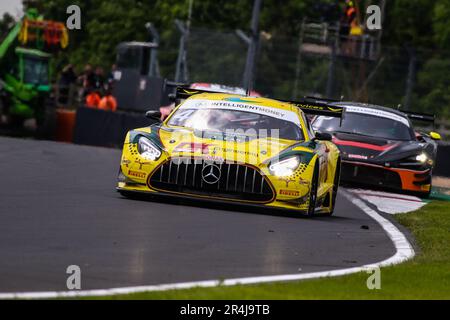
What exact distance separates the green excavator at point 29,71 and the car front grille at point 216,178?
77.5 feet

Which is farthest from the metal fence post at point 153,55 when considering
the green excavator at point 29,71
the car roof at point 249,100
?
the car roof at point 249,100

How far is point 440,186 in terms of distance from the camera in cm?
2412

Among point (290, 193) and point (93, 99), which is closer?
point (290, 193)

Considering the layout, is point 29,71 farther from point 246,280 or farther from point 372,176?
point 246,280

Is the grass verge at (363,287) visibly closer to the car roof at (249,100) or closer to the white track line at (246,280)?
the white track line at (246,280)

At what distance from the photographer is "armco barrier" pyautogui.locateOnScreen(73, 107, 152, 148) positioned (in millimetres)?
29125

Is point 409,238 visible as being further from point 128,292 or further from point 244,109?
point 128,292

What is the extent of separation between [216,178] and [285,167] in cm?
68

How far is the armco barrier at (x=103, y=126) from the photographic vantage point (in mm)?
29125

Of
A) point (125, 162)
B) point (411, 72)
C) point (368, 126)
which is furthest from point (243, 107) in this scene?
point (411, 72)

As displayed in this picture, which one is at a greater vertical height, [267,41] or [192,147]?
[192,147]

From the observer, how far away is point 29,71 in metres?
39.2

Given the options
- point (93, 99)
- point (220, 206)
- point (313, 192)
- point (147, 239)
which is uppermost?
point (147, 239)

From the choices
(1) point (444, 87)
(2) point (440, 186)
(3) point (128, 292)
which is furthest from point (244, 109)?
(1) point (444, 87)
